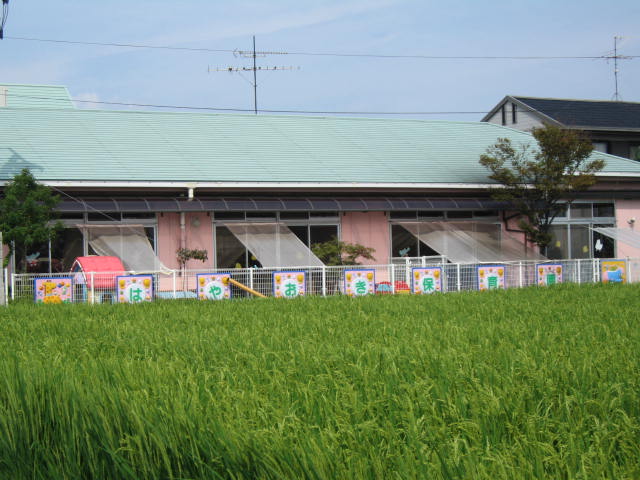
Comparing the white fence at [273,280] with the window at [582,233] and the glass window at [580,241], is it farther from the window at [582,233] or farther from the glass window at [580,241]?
the glass window at [580,241]

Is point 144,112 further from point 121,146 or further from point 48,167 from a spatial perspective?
point 48,167

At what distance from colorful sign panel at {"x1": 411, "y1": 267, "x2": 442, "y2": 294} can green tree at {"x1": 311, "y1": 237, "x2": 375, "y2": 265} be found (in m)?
2.97

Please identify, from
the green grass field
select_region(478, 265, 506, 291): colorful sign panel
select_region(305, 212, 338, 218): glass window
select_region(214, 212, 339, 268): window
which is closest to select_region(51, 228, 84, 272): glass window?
select_region(214, 212, 339, 268): window

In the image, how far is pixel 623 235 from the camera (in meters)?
20.7

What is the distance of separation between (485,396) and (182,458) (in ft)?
5.22

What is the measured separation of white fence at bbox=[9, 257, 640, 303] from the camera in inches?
552

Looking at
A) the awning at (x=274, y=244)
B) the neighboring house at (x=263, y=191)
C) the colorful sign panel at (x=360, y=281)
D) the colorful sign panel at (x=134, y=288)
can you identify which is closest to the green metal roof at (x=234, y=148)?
the neighboring house at (x=263, y=191)

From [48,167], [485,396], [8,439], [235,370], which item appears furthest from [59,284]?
[485,396]

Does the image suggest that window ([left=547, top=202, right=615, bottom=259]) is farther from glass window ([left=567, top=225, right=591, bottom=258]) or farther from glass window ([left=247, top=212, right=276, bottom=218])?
glass window ([left=247, top=212, right=276, bottom=218])

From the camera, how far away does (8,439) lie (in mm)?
3785

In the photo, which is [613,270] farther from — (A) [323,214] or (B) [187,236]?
(B) [187,236]

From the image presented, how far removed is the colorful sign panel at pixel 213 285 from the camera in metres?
14.7

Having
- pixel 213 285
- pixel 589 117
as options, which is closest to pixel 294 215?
pixel 213 285

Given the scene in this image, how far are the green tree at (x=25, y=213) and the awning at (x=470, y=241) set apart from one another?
28.8 feet
